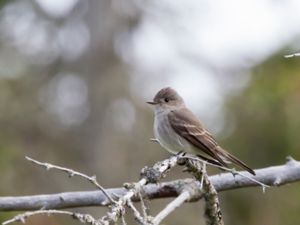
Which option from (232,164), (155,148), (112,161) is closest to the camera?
(232,164)

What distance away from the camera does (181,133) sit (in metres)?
6.27

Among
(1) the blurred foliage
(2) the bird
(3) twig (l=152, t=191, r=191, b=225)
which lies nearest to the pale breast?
(2) the bird

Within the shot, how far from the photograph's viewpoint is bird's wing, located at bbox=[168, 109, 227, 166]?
588 cm

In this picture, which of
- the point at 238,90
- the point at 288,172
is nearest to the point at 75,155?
the point at 238,90

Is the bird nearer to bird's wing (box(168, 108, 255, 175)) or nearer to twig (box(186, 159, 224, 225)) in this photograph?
bird's wing (box(168, 108, 255, 175))

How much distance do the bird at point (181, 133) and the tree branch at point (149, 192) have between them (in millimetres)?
829

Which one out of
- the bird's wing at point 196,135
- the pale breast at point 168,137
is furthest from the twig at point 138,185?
the pale breast at point 168,137

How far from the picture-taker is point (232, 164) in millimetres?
5742

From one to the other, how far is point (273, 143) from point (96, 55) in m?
6.31

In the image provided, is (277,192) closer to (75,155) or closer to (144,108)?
(144,108)

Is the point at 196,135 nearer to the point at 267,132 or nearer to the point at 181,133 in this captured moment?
the point at 181,133

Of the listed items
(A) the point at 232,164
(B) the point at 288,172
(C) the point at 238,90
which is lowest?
(B) the point at 288,172

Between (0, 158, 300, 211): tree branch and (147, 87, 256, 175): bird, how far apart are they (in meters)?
0.83

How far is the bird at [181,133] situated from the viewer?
5828 millimetres
